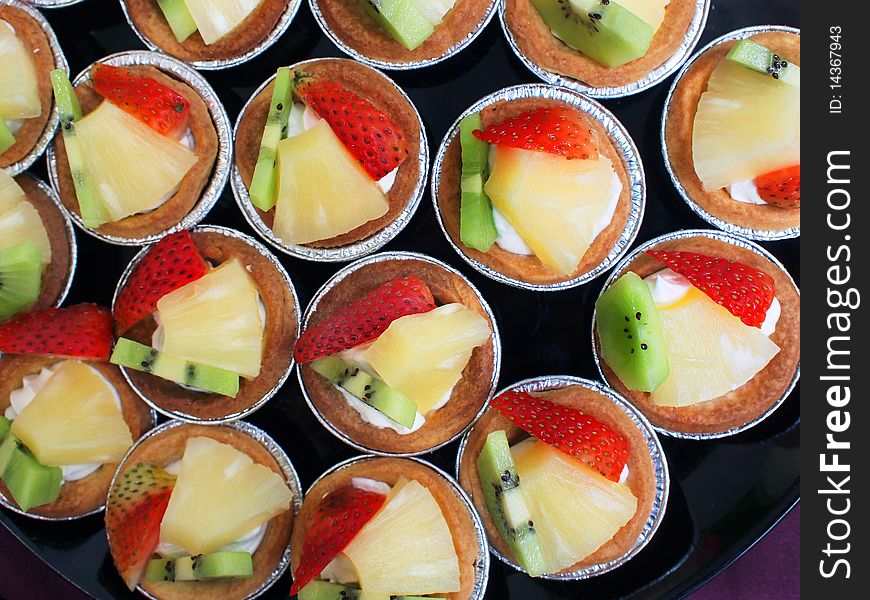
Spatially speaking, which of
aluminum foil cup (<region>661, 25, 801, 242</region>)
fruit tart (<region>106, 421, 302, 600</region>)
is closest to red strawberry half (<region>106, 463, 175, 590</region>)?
fruit tart (<region>106, 421, 302, 600</region>)

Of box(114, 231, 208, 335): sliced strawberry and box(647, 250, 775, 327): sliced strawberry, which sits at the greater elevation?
box(114, 231, 208, 335): sliced strawberry

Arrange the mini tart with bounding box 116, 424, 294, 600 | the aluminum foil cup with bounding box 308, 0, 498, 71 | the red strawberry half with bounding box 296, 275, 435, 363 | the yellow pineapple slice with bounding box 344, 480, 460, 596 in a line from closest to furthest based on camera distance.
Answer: the yellow pineapple slice with bounding box 344, 480, 460, 596
the red strawberry half with bounding box 296, 275, 435, 363
the mini tart with bounding box 116, 424, 294, 600
the aluminum foil cup with bounding box 308, 0, 498, 71

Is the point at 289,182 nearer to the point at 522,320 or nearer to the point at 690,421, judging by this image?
the point at 522,320

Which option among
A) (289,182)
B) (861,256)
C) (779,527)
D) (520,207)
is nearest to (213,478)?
(289,182)

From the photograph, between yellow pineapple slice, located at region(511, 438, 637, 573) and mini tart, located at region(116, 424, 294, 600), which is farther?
mini tart, located at region(116, 424, 294, 600)

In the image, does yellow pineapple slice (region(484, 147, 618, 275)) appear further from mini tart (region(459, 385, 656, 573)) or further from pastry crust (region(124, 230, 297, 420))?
pastry crust (region(124, 230, 297, 420))

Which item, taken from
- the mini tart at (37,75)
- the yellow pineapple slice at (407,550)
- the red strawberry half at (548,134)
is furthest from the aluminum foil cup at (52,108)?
the yellow pineapple slice at (407,550)

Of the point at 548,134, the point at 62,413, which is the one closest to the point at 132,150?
the point at 62,413

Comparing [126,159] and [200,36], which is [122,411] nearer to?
[126,159]
